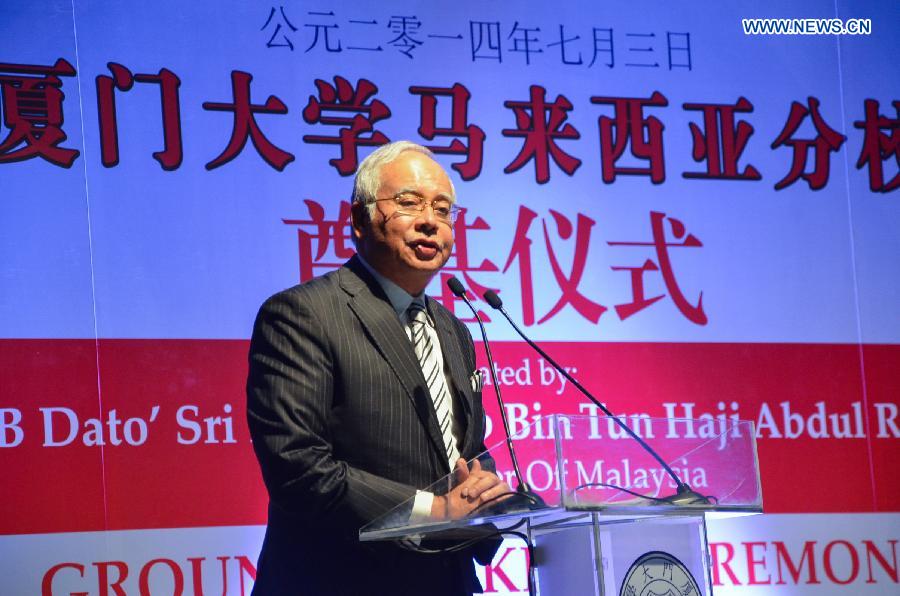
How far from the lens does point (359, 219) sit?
253 cm

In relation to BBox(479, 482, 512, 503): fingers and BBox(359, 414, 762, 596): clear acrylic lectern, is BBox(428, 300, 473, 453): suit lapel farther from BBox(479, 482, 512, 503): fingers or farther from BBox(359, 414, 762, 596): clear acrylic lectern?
BBox(479, 482, 512, 503): fingers

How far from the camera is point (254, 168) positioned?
3660mm

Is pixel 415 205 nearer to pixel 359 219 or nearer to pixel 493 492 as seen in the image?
pixel 359 219

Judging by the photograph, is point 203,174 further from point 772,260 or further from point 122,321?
point 772,260

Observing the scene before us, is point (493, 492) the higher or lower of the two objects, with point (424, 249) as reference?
lower

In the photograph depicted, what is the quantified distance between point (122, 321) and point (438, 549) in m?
1.56

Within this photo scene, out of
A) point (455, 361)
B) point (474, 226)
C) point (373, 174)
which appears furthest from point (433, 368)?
point (474, 226)

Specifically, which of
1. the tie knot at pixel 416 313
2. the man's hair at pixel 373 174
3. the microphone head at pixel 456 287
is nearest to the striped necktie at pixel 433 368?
the tie knot at pixel 416 313

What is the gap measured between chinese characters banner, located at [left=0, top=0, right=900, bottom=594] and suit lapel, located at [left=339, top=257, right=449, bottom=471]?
1207 millimetres

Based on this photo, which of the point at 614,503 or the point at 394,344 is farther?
the point at 394,344

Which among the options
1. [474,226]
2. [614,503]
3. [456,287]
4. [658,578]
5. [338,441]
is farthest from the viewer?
[474,226]

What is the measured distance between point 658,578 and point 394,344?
25.9 inches

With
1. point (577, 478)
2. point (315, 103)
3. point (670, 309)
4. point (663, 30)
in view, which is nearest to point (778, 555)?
point (670, 309)

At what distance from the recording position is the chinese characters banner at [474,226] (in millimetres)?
3416
